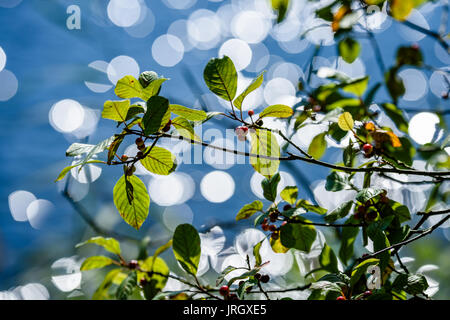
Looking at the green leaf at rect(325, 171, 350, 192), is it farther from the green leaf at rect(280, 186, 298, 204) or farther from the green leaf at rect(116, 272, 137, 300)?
the green leaf at rect(116, 272, 137, 300)

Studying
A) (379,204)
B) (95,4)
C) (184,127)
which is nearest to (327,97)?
(379,204)

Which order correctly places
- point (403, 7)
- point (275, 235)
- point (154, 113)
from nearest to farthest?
point (403, 7), point (154, 113), point (275, 235)

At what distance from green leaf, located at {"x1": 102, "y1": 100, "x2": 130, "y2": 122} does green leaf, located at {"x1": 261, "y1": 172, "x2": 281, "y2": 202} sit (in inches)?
12.6

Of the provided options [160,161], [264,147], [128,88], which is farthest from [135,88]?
[264,147]

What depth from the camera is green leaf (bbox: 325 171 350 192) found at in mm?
662

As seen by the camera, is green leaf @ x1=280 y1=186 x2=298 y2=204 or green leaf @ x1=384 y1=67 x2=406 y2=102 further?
green leaf @ x1=384 y1=67 x2=406 y2=102

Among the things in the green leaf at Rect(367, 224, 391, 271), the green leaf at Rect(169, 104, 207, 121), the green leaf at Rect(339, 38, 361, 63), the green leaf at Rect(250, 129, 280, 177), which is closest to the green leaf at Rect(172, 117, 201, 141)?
the green leaf at Rect(169, 104, 207, 121)

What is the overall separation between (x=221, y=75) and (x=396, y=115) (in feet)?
1.59

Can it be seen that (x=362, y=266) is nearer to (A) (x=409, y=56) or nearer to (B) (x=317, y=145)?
(B) (x=317, y=145)

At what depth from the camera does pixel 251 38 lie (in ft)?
6.02

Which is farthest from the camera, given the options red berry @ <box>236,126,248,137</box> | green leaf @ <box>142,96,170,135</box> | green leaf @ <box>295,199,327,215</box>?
green leaf @ <box>295,199,327,215</box>

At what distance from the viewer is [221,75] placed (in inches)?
21.7

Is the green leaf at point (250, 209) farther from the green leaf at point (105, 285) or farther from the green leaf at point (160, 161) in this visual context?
the green leaf at point (105, 285)
